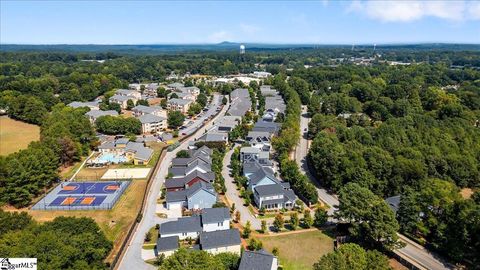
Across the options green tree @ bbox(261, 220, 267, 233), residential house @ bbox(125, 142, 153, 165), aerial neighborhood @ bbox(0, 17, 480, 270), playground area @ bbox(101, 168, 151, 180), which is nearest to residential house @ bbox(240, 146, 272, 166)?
aerial neighborhood @ bbox(0, 17, 480, 270)

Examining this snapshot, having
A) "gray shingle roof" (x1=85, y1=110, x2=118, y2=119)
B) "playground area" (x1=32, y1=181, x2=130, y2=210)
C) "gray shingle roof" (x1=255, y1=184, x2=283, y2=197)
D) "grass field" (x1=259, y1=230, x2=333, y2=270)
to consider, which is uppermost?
"gray shingle roof" (x1=85, y1=110, x2=118, y2=119)

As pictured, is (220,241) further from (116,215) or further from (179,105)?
(179,105)

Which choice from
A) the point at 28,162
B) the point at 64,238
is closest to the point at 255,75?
the point at 28,162

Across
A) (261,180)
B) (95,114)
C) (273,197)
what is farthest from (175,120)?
(273,197)

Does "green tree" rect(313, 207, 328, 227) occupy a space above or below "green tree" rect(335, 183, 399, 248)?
below

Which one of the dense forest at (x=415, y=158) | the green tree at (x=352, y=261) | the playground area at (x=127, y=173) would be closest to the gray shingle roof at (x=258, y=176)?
the dense forest at (x=415, y=158)

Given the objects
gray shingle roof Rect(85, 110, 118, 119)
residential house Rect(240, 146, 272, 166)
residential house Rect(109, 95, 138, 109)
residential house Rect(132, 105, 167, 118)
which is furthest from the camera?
residential house Rect(109, 95, 138, 109)

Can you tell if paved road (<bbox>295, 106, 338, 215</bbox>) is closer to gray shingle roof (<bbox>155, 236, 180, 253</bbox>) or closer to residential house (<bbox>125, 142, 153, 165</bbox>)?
gray shingle roof (<bbox>155, 236, 180, 253</bbox>)
